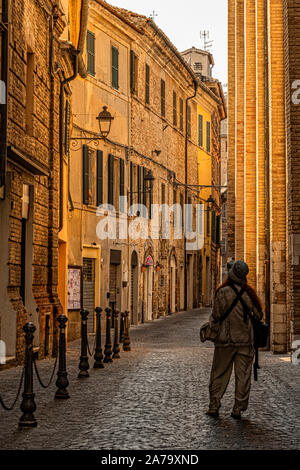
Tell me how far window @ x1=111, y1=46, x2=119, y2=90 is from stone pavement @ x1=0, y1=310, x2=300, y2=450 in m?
15.9

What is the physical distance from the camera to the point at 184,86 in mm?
43438

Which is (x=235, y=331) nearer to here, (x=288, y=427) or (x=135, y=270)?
(x=288, y=427)

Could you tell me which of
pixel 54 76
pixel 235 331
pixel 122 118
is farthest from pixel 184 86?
pixel 235 331

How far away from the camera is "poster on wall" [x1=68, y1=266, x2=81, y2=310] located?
24.4m

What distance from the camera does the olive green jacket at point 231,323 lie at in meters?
9.29

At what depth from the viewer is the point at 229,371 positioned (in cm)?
938

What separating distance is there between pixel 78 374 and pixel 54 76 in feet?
23.2

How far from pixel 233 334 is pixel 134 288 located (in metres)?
23.7

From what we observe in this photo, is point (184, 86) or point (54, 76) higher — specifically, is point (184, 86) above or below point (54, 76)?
above

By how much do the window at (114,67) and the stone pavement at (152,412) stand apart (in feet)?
52.2

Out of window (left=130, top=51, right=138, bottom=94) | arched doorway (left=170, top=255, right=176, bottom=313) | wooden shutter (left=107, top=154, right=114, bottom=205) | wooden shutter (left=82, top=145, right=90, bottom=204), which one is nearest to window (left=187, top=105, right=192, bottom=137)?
arched doorway (left=170, top=255, right=176, bottom=313)

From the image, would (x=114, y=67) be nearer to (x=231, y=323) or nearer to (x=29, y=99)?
(x=29, y=99)

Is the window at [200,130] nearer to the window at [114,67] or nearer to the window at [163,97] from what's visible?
the window at [163,97]

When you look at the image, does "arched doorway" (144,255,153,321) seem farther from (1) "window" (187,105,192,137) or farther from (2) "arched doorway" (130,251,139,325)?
(1) "window" (187,105,192,137)
